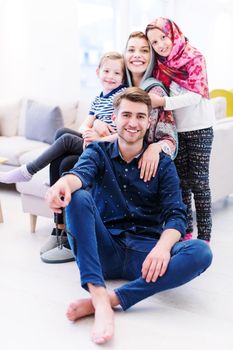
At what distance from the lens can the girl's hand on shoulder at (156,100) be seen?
2.14 meters

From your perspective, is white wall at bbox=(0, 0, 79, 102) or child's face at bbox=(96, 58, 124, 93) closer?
child's face at bbox=(96, 58, 124, 93)

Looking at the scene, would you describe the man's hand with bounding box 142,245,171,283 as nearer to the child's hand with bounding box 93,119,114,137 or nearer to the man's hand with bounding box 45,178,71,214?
the man's hand with bounding box 45,178,71,214

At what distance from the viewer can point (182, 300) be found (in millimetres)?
2051

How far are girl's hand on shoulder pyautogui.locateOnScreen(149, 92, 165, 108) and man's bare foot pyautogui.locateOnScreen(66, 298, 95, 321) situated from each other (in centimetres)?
94

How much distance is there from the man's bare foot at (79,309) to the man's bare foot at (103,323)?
0.06 metres

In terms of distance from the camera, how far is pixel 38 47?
588 centimetres

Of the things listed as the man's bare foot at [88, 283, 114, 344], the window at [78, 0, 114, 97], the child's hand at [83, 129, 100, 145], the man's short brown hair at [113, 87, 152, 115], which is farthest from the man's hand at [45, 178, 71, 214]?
the window at [78, 0, 114, 97]

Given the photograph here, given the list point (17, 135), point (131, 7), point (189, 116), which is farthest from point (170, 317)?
point (131, 7)

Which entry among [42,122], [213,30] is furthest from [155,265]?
[213,30]

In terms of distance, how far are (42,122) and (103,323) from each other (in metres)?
2.58

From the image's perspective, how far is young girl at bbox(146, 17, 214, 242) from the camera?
219 cm

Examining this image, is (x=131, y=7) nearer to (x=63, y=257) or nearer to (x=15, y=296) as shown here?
(x=63, y=257)

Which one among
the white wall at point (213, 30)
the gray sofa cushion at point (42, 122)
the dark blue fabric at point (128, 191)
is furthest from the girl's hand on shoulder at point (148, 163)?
the white wall at point (213, 30)

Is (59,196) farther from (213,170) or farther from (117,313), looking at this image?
(213,170)
